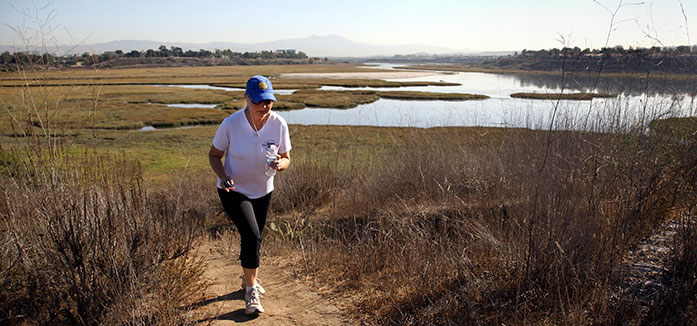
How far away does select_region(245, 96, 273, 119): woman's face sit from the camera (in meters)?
3.35

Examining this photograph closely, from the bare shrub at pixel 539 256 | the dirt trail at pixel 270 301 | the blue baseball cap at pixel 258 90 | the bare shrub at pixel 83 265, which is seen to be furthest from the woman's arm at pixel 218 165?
the bare shrub at pixel 539 256

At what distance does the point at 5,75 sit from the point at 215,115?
27.4 meters

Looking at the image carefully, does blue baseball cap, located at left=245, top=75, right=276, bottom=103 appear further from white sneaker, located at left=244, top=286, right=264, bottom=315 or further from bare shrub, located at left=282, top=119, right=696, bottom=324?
bare shrub, located at left=282, top=119, right=696, bottom=324

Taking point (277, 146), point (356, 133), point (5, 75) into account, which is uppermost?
point (5, 75)

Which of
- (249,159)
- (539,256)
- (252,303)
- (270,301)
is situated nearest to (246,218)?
(249,159)

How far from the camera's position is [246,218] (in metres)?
3.41

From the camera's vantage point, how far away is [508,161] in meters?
7.18

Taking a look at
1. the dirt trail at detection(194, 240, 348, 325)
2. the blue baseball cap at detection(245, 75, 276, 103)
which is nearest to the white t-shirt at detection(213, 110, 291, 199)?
the blue baseball cap at detection(245, 75, 276, 103)

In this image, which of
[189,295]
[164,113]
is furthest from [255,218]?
[164,113]

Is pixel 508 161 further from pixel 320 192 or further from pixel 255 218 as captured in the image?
pixel 255 218

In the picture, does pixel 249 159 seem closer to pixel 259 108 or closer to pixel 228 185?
pixel 228 185

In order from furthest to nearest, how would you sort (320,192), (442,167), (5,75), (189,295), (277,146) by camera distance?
(320,192) → (442,167) → (5,75) → (189,295) → (277,146)

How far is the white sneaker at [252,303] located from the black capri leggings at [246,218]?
211 millimetres

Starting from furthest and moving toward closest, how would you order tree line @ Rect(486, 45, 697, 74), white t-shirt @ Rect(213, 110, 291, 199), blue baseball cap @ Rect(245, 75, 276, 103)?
tree line @ Rect(486, 45, 697, 74), white t-shirt @ Rect(213, 110, 291, 199), blue baseball cap @ Rect(245, 75, 276, 103)
